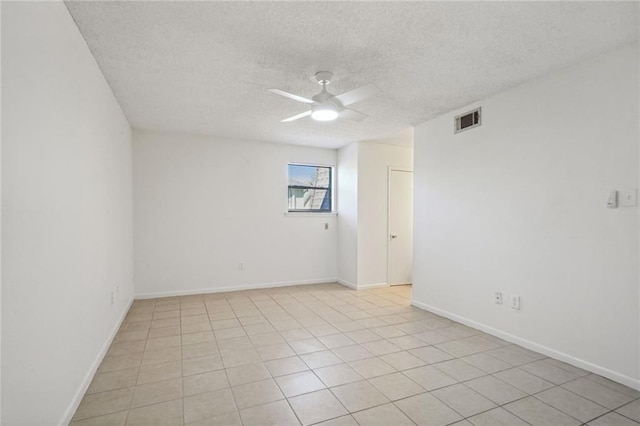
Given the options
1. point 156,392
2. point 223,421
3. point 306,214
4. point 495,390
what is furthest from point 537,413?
point 306,214

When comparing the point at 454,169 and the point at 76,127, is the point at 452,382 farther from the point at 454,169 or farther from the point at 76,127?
the point at 76,127

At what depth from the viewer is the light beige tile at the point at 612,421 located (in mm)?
1872

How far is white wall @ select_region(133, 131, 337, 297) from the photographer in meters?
4.64

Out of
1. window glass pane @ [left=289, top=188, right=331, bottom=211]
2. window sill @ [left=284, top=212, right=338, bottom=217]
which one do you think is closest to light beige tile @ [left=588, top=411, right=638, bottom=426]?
window sill @ [left=284, top=212, right=338, bottom=217]

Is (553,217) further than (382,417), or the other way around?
(553,217)

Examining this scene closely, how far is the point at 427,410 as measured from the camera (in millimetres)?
1996

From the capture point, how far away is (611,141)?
2348 mm

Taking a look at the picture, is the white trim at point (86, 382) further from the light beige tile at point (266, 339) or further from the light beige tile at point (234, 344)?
the light beige tile at point (266, 339)

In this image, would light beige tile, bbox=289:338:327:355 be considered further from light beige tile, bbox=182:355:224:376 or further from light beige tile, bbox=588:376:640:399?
light beige tile, bbox=588:376:640:399

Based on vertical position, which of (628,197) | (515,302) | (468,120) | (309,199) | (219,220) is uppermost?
(468,120)

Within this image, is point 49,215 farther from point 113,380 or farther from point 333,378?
point 333,378

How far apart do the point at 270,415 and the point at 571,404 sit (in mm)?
1940

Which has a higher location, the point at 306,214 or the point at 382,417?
the point at 306,214

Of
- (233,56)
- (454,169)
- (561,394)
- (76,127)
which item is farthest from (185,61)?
(561,394)
